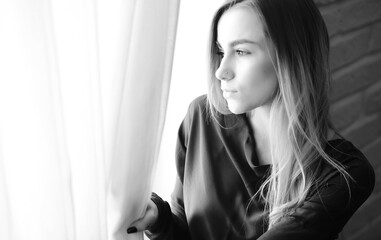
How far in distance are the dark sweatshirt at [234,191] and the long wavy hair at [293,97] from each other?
0.08 feet

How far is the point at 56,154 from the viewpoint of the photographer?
0.71 metres

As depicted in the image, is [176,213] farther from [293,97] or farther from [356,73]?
[356,73]

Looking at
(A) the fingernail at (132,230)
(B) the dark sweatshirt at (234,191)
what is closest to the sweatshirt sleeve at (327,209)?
(B) the dark sweatshirt at (234,191)

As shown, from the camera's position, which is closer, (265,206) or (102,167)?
(102,167)

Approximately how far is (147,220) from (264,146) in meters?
0.31

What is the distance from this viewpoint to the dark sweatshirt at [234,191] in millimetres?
993

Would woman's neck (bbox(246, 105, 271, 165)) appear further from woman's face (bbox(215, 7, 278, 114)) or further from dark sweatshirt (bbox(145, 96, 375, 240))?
woman's face (bbox(215, 7, 278, 114))

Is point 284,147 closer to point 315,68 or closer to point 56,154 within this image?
point 315,68

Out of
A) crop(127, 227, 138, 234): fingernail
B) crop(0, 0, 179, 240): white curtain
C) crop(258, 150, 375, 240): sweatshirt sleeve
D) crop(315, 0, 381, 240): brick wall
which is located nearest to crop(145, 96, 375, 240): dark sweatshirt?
crop(258, 150, 375, 240): sweatshirt sleeve

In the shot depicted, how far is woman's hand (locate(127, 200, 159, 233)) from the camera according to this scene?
917mm

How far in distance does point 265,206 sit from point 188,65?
1.26 feet

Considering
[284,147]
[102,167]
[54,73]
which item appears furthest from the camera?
[284,147]

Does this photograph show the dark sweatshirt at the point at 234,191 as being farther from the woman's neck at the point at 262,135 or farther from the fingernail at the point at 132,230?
the fingernail at the point at 132,230

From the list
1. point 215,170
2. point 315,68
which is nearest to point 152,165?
point 215,170
